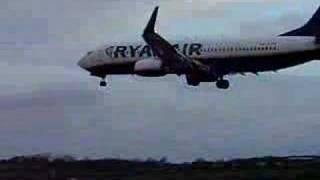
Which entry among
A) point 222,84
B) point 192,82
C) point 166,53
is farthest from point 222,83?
point 166,53

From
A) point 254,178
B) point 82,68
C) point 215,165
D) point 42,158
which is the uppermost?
point 254,178

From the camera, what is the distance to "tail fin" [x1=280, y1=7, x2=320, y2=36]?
113 m

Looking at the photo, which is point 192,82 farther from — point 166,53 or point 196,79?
point 166,53

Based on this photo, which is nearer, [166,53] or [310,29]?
[166,53]

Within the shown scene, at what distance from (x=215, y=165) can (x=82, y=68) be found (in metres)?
19.3

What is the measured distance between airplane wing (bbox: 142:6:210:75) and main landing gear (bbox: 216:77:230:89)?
6.07 ft

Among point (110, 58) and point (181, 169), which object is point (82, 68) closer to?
point (110, 58)

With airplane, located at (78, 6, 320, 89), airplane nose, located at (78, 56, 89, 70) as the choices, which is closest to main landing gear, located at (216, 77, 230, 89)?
airplane, located at (78, 6, 320, 89)

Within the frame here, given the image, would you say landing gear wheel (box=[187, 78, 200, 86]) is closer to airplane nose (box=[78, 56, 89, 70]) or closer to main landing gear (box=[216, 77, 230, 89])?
main landing gear (box=[216, 77, 230, 89])

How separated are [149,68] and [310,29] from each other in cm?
1857

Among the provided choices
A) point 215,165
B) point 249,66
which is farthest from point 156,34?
point 215,165

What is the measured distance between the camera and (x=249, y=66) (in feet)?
364

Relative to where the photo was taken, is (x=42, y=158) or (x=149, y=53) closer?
(x=149, y=53)

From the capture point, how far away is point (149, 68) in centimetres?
11219
